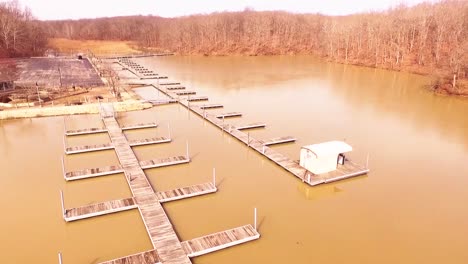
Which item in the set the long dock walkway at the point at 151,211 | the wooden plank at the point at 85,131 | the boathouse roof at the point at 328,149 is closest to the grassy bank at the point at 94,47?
the wooden plank at the point at 85,131

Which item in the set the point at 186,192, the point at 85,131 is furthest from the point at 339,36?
the point at 186,192

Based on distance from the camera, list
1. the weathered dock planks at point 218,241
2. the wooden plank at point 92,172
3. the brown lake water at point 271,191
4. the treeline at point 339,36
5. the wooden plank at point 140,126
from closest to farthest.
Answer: the weathered dock planks at point 218,241
the brown lake water at point 271,191
the wooden plank at point 92,172
the wooden plank at point 140,126
the treeline at point 339,36

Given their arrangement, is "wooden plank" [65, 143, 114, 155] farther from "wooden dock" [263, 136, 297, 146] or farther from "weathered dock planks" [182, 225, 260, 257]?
"weathered dock planks" [182, 225, 260, 257]

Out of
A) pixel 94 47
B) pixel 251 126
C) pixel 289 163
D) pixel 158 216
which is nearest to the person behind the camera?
pixel 158 216

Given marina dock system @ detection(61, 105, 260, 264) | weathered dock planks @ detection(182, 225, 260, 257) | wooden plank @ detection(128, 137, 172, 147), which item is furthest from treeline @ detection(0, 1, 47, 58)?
weathered dock planks @ detection(182, 225, 260, 257)

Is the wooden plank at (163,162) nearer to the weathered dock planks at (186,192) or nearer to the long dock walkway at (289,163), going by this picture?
the weathered dock planks at (186,192)

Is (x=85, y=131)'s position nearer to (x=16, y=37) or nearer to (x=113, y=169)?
(x=113, y=169)
